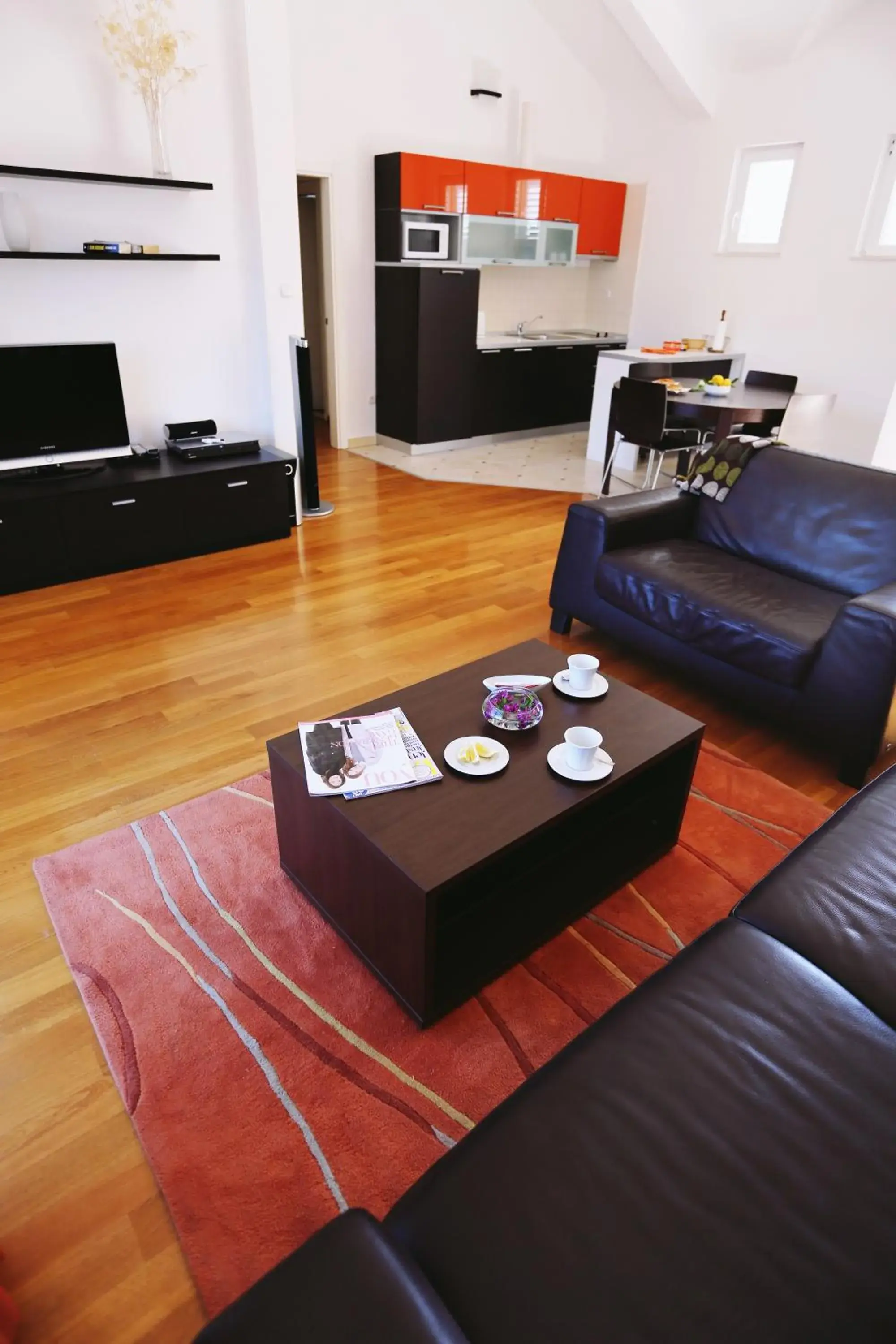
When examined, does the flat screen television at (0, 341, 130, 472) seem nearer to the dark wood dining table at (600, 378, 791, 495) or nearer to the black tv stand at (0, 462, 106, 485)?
the black tv stand at (0, 462, 106, 485)

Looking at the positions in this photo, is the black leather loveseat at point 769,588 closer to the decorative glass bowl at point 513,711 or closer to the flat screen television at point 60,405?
the decorative glass bowl at point 513,711

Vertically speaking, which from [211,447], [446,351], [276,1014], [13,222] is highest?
[13,222]

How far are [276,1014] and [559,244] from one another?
6.79 m

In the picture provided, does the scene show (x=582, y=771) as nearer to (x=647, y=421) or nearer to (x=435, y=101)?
(x=647, y=421)

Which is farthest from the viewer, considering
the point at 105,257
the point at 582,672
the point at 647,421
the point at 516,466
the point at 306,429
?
the point at 516,466

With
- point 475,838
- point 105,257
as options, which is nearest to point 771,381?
point 105,257

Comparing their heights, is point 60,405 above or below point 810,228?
below

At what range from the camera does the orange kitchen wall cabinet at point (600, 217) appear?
656cm

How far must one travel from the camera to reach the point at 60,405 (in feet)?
12.0

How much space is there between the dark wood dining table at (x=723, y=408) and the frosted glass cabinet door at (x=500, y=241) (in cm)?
219

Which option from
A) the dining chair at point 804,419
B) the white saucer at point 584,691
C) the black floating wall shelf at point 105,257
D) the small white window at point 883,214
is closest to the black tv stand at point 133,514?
the black floating wall shelf at point 105,257

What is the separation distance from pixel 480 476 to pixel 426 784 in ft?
14.4

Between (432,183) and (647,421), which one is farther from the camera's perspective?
(432,183)

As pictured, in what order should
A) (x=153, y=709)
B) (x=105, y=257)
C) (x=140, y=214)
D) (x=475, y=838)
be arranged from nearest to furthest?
(x=475, y=838), (x=153, y=709), (x=105, y=257), (x=140, y=214)
